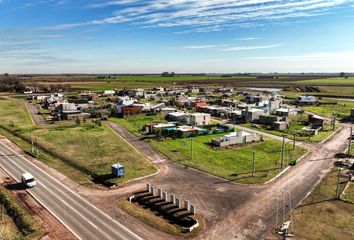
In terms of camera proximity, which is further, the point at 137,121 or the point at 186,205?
the point at 137,121

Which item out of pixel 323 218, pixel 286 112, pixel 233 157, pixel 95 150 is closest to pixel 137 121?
pixel 95 150

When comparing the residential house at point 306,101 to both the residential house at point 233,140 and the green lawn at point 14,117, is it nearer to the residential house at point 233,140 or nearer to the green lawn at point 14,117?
the residential house at point 233,140

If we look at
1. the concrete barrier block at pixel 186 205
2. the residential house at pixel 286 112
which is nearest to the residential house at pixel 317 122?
the residential house at pixel 286 112

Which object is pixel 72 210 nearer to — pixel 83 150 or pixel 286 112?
pixel 83 150

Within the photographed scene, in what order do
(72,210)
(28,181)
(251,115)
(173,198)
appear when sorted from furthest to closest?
(251,115), (28,181), (173,198), (72,210)

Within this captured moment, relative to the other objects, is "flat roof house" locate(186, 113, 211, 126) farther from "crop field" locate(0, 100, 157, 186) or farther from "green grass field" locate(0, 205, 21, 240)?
"green grass field" locate(0, 205, 21, 240)
